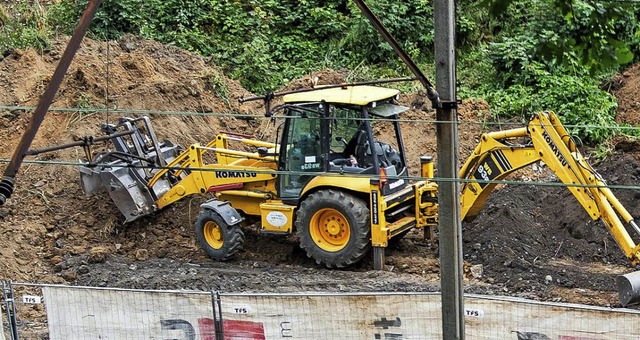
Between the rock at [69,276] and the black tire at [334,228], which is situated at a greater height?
the black tire at [334,228]

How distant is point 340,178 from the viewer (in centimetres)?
1310

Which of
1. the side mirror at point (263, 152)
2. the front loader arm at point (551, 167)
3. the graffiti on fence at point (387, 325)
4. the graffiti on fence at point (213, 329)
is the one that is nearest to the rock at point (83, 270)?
the side mirror at point (263, 152)

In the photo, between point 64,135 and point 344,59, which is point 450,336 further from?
point 344,59

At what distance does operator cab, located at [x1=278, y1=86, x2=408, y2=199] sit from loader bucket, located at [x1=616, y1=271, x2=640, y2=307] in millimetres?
3320

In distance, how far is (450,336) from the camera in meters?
8.14

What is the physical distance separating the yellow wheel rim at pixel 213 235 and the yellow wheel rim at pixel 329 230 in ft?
4.93

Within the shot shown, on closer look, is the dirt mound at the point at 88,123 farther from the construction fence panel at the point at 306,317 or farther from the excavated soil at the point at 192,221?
the construction fence panel at the point at 306,317

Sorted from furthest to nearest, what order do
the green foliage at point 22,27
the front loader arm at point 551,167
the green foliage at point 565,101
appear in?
1. the green foliage at point 22,27
2. the green foliage at point 565,101
3. the front loader arm at point 551,167

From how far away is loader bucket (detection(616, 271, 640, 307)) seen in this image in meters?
11.2

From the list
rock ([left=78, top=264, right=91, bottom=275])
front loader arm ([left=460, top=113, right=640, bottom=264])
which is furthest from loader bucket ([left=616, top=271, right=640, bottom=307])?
rock ([left=78, top=264, right=91, bottom=275])

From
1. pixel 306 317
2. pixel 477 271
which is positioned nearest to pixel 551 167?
pixel 477 271

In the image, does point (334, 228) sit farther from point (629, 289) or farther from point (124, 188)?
point (629, 289)

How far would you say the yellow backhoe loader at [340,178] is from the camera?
41.7 ft

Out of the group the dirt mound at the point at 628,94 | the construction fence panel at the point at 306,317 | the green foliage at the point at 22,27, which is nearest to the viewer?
the construction fence panel at the point at 306,317
